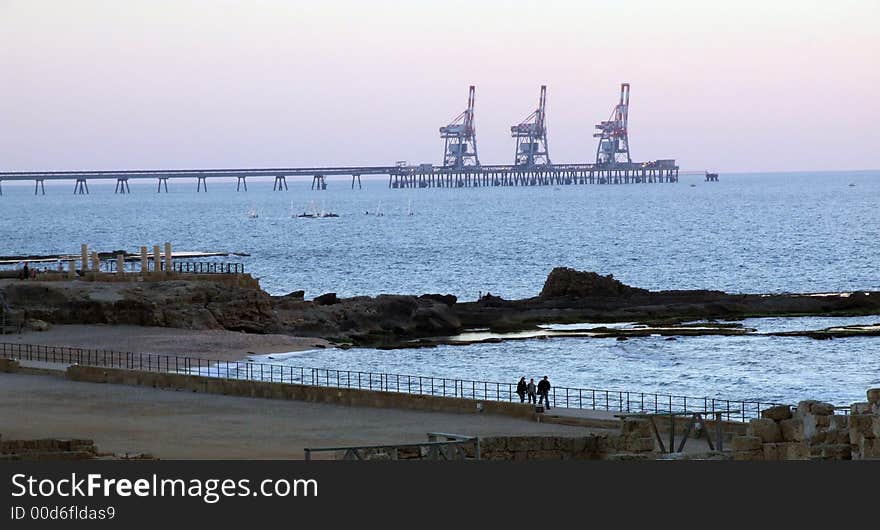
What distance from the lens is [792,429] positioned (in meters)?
20.5

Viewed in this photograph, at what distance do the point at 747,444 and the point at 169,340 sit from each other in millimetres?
29483

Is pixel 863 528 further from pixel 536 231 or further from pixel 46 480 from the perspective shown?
pixel 536 231

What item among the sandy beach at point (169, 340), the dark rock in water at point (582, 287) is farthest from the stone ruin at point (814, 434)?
the dark rock in water at point (582, 287)

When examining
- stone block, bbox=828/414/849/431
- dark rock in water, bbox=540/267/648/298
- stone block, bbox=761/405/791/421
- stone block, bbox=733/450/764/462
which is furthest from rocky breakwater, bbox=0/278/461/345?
stone block, bbox=828/414/849/431

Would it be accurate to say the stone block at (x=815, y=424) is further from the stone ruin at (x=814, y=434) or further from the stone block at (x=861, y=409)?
the stone block at (x=861, y=409)

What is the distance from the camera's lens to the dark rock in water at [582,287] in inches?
2537

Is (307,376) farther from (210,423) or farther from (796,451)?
(796,451)

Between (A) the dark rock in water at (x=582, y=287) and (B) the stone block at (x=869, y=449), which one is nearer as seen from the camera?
(B) the stone block at (x=869, y=449)

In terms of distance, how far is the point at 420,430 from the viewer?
27.6 m

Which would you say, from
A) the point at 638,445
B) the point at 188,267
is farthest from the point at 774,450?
the point at 188,267

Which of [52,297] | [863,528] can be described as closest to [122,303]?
[52,297]

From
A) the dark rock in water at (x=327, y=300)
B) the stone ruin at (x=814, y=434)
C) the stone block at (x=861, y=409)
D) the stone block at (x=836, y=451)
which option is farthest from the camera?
the dark rock in water at (x=327, y=300)

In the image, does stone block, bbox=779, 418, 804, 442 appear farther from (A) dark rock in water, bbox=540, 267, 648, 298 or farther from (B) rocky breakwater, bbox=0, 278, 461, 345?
(A) dark rock in water, bbox=540, 267, 648, 298

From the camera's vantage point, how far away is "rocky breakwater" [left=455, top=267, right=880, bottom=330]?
58.7 meters
